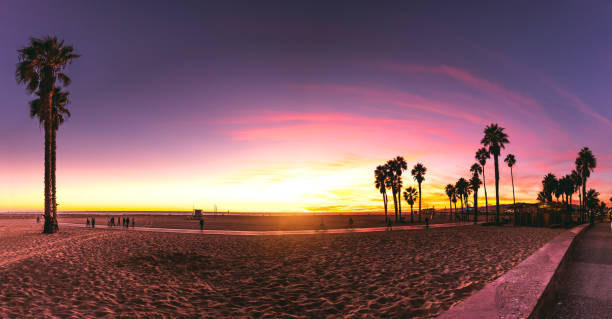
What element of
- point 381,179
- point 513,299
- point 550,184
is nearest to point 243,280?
point 513,299

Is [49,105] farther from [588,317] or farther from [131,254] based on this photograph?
[588,317]

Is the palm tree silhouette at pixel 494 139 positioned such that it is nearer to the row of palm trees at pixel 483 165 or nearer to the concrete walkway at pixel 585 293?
the row of palm trees at pixel 483 165

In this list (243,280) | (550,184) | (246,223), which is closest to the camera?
(243,280)

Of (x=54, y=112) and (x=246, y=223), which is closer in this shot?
(x=54, y=112)

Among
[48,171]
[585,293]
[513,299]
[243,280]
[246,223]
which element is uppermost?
[48,171]

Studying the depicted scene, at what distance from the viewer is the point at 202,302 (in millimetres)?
8828

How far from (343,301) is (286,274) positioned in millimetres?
4132

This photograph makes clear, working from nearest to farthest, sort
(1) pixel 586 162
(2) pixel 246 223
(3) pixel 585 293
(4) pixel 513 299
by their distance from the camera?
(4) pixel 513 299 → (3) pixel 585 293 → (2) pixel 246 223 → (1) pixel 586 162

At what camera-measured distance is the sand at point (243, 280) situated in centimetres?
785

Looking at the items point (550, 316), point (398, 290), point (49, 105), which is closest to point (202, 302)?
point (398, 290)

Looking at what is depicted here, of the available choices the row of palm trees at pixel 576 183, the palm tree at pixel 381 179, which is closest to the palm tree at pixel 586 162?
the row of palm trees at pixel 576 183

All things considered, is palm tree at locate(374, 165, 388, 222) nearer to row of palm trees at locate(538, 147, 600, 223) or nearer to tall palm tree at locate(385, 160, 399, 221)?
tall palm tree at locate(385, 160, 399, 221)

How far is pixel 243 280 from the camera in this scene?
11242 mm

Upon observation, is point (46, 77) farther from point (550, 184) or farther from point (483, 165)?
point (550, 184)
